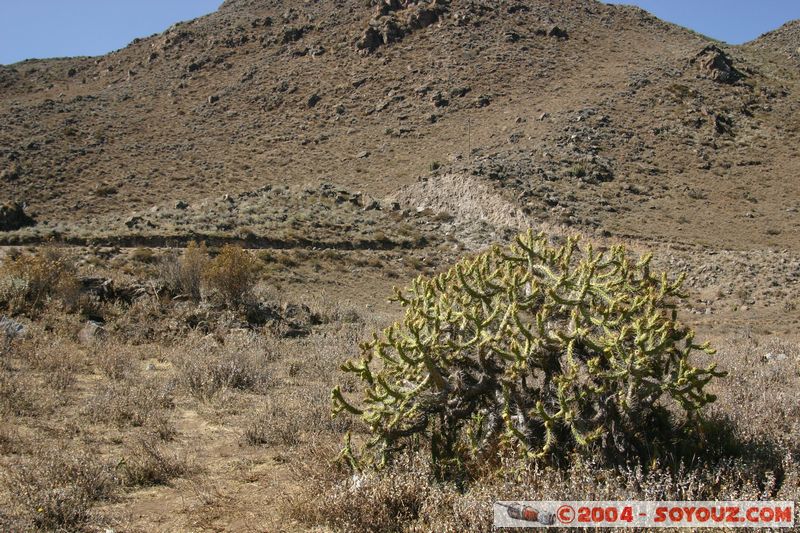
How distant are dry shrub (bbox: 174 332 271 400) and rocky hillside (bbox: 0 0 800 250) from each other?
22.1 m

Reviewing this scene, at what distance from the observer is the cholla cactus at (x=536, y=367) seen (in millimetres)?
3389

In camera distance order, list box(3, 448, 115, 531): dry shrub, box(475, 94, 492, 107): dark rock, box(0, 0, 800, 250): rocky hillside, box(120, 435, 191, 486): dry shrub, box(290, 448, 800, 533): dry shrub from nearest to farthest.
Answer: box(290, 448, 800, 533): dry shrub → box(3, 448, 115, 531): dry shrub → box(120, 435, 191, 486): dry shrub → box(0, 0, 800, 250): rocky hillside → box(475, 94, 492, 107): dark rock

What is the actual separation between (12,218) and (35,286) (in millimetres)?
20513

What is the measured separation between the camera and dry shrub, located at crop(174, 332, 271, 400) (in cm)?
655

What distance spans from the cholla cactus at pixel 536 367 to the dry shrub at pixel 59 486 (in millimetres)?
1706

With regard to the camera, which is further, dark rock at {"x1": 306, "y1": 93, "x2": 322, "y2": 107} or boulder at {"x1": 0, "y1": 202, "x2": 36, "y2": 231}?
dark rock at {"x1": 306, "y1": 93, "x2": 322, "y2": 107}

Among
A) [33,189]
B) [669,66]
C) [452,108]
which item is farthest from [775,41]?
[33,189]

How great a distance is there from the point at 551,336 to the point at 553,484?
85 centimetres

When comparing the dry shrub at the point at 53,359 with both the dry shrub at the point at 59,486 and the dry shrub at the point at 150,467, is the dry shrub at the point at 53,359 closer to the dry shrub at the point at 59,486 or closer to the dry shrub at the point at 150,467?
the dry shrub at the point at 59,486

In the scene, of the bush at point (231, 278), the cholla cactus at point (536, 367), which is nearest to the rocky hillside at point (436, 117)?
the bush at point (231, 278)

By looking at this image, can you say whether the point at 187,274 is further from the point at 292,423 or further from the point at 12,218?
the point at 12,218

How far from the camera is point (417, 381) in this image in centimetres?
386

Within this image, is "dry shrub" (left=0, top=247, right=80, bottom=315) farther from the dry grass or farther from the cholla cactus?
the cholla cactus

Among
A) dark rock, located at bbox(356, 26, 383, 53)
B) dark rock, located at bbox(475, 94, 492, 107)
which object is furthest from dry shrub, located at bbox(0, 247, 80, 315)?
dark rock, located at bbox(356, 26, 383, 53)
